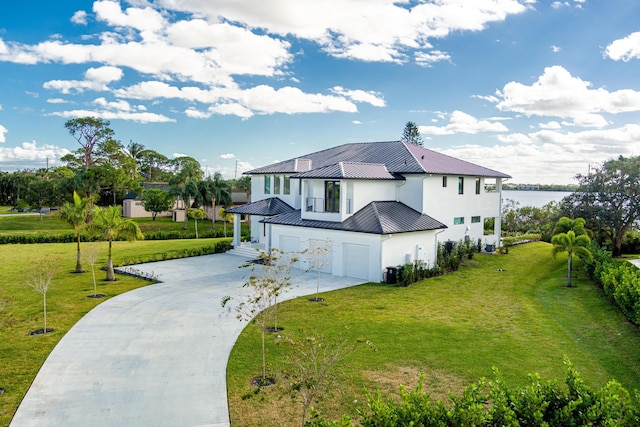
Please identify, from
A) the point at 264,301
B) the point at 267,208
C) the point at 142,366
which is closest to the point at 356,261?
the point at 267,208

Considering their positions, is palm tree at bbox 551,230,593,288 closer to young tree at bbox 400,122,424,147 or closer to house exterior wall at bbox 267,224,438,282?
house exterior wall at bbox 267,224,438,282

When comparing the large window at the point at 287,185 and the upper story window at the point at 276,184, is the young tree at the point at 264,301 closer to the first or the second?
the large window at the point at 287,185

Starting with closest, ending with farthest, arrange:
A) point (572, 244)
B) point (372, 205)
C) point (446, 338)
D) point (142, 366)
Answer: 1. point (142, 366)
2. point (446, 338)
3. point (572, 244)
4. point (372, 205)

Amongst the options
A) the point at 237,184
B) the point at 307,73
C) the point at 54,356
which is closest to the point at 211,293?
the point at 54,356

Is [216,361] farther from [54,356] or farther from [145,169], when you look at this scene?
[145,169]

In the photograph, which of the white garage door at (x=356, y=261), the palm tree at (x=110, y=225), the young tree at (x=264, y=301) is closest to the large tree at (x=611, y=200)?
the white garage door at (x=356, y=261)

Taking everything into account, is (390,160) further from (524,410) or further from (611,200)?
(524,410)

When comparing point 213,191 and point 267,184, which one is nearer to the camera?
point 267,184
